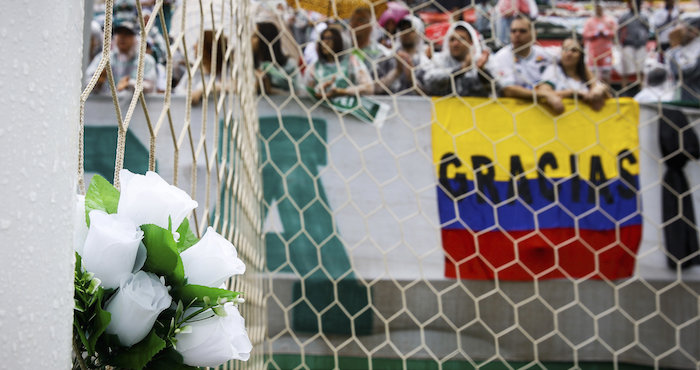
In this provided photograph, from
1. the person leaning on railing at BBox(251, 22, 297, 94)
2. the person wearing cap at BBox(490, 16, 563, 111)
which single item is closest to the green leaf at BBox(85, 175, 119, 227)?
Answer: the person leaning on railing at BBox(251, 22, 297, 94)

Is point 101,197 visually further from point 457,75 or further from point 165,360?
point 457,75

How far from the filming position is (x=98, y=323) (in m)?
0.34

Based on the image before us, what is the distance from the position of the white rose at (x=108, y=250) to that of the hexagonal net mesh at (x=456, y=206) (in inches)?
39.1

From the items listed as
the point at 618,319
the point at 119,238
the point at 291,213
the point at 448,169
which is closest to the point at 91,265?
the point at 119,238

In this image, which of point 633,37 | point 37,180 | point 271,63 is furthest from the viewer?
point 633,37

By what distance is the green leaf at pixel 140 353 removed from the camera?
35 centimetres

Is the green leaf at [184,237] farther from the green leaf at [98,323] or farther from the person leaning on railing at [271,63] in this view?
the person leaning on railing at [271,63]

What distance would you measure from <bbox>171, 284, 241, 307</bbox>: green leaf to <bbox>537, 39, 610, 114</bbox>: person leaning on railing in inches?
54.5

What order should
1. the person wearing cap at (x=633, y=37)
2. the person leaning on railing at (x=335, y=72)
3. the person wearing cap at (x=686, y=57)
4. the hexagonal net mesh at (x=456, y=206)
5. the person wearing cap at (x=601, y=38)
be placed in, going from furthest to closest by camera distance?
the person wearing cap at (x=633, y=37)
the person wearing cap at (x=601, y=38)
the person wearing cap at (x=686, y=57)
the person leaning on railing at (x=335, y=72)
the hexagonal net mesh at (x=456, y=206)

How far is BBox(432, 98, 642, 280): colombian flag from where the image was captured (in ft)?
5.09

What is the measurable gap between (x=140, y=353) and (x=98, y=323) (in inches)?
1.1

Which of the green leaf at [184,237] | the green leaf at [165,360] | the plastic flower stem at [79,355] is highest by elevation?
the green leaf at [184,237]

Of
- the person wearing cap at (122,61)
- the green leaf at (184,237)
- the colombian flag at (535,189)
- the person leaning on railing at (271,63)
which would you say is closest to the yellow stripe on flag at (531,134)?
the colombian flag at (535,189)

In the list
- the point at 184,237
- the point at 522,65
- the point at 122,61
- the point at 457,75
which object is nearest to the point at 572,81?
the point at 522,65
